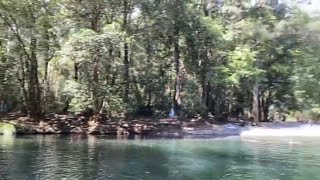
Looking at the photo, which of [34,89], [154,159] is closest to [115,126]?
[34,89]

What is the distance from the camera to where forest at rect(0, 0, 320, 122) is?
112 ft

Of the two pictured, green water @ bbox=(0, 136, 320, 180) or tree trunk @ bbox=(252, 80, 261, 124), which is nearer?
green water @ bbox=(0, 136, 320, 180)

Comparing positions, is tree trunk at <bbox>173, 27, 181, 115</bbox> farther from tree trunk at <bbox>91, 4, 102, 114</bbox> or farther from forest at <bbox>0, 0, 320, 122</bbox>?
tree trunk at <bbox>91, 4, 102, 114</bbox>

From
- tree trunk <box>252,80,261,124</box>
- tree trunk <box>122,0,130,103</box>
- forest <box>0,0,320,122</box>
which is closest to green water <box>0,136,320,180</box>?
tree trunk <box>122,0,130,103</box>

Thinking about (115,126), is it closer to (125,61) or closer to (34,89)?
(125,61)

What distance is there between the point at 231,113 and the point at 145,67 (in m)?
10.7

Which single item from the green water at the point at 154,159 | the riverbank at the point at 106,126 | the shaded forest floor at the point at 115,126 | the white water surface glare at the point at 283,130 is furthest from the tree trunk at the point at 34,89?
the white water surface glare at the point at 283,130

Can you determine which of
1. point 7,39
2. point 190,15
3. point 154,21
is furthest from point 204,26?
point 7,39

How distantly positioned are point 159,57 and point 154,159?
19063 mm

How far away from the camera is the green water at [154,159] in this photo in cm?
1736

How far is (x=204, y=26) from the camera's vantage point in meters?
36.8

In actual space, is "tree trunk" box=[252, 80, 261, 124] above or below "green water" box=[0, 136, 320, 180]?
above

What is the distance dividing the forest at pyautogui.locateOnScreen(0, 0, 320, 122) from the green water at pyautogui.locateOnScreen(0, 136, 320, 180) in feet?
21.0

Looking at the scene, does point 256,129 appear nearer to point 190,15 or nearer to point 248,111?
point 248,111
